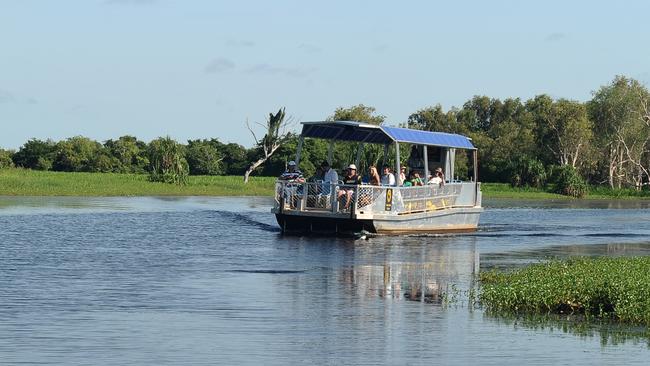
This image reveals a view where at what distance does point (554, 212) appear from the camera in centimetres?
6194

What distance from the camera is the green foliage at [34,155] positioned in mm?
103250

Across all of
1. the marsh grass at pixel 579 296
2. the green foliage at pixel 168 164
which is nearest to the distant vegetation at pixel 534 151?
the green foliage at pixel 168 164

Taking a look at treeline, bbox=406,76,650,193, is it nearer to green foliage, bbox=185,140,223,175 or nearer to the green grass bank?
the green grass bank

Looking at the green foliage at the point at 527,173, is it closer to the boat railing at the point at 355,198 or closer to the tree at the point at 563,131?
the tree at the point at 563,131

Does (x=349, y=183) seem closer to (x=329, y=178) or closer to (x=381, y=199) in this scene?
(x=329, y=178)

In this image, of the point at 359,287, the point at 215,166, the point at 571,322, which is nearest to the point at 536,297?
the point at 571,322

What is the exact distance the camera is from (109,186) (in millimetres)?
71188

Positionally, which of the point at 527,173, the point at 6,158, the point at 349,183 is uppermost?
the point at 6,158

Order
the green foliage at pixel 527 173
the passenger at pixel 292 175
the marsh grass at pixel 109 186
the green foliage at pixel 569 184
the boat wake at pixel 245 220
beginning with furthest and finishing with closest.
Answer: the green foliage at pixel 527 173
the green foliage at pixel 569 184
the marsh grass at pixel 109 186
the boat wake at pixel 245 220
the passenger at pixel 292 175

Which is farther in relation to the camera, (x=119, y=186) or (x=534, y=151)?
(x=534, y=151)

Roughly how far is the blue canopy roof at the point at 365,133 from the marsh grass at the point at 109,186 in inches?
1201

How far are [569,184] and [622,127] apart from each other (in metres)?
15.0

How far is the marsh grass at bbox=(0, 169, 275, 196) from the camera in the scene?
65.8 metres

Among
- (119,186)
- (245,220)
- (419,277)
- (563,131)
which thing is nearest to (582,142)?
(563,131)
